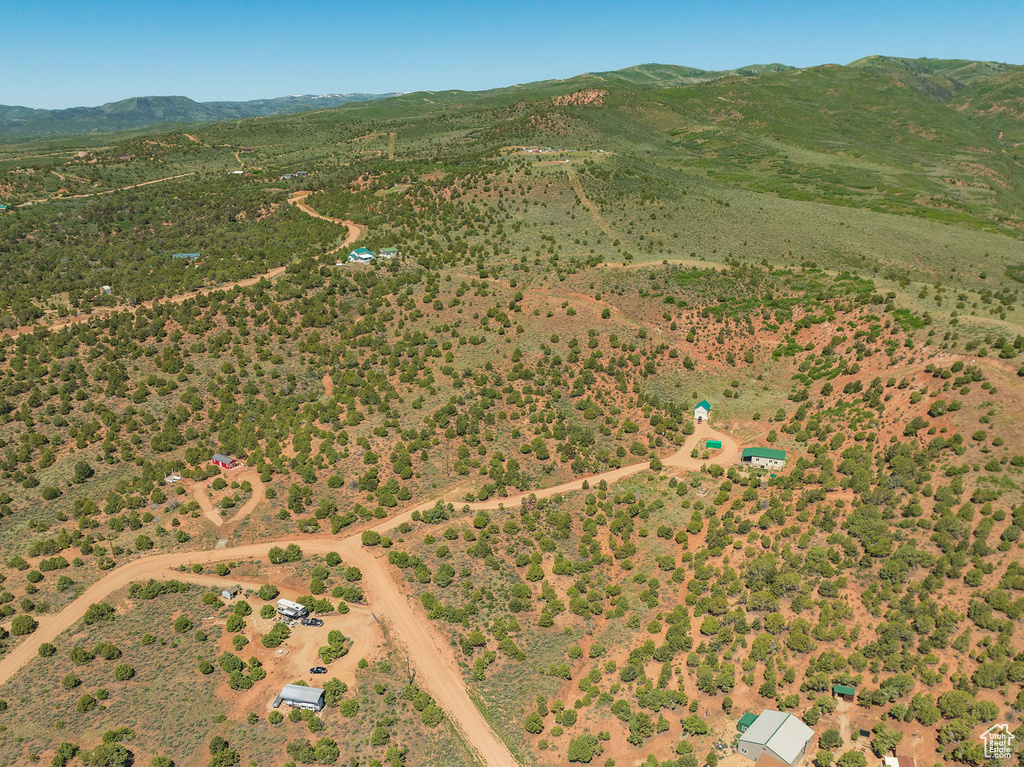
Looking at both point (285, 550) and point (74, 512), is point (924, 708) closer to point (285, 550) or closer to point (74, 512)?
point (285, 550)

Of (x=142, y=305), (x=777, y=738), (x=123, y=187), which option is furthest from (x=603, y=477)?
(x=123, y=187)

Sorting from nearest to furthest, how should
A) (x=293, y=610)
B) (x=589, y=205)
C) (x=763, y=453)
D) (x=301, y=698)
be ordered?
1. (x=301, y=698)
2. (x=293, y=610)
3. (x=763, y=453)
4. (x=589, y=205)

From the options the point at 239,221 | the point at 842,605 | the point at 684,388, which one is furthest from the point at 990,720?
the point at 239,221

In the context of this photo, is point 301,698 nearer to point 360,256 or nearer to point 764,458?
point 764,458

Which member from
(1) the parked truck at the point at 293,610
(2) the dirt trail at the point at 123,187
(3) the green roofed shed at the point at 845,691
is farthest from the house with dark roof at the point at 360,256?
(2) the dirt trail at the point at 123,187

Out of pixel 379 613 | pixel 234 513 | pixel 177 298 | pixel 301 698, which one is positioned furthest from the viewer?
pixel 177 298

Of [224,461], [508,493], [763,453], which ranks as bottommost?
[508,493]

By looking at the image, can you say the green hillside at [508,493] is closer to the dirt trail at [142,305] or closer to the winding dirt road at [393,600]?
the winding dirt road at [393,600]

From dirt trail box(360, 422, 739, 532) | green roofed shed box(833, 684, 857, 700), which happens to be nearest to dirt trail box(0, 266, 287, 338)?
dirt trail box(360, 422, 739, 532)
